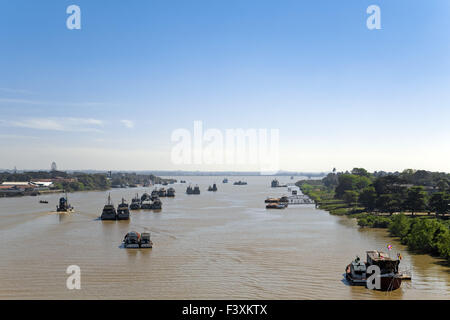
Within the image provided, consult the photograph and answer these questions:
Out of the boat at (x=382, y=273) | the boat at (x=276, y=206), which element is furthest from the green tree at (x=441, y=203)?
the boat at (x=276, y=206)

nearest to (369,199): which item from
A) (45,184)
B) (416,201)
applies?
(416,201)

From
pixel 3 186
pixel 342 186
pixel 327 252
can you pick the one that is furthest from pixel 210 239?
pixel 3 186

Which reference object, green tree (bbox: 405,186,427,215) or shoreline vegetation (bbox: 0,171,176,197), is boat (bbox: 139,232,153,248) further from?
shoreline vegetation (bbox: 0,171,176,197)

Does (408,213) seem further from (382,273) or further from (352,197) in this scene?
(382,273)

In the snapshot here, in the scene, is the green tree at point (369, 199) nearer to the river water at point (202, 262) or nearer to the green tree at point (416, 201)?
the green tree at point (416, 201)
